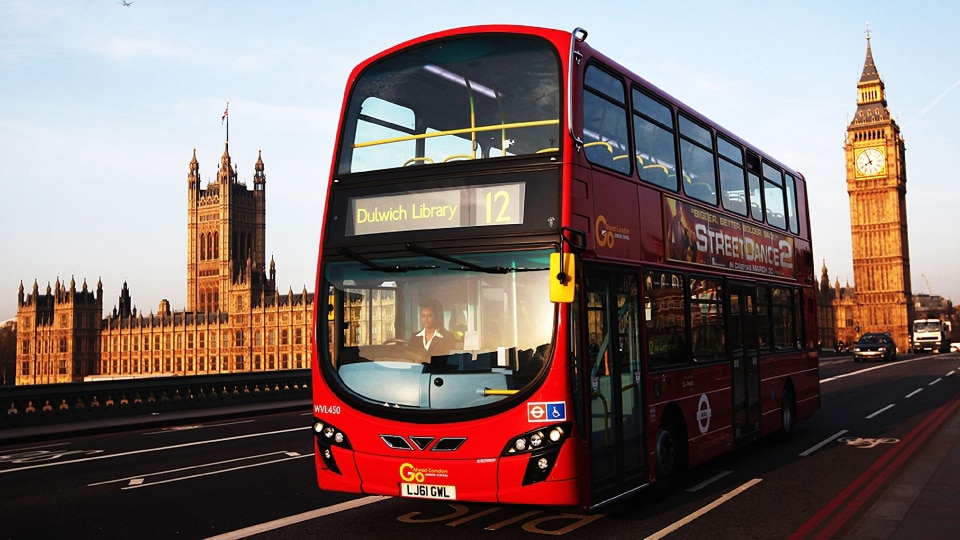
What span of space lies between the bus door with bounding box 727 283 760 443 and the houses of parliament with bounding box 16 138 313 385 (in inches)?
4048

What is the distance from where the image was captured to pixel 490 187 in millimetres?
7434

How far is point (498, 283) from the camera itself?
23.7 ft

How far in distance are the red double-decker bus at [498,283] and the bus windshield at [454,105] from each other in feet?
0.06

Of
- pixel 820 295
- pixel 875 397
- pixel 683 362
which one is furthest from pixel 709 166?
pixel 820 295

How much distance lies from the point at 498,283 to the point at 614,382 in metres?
1.65

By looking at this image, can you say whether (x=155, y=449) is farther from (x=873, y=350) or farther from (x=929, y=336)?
(x=929, y=336)

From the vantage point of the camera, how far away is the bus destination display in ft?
24.1

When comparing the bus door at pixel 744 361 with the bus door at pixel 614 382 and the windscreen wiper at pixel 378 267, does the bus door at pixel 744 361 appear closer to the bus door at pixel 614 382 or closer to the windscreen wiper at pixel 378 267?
the bus door at pixel 614 382

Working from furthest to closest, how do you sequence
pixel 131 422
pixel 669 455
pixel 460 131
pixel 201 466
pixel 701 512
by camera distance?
pixel 131 422
pixel 201 466
pixel 669 455
pixel 701 512
pixel 460 131

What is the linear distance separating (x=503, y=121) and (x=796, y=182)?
9.30 m

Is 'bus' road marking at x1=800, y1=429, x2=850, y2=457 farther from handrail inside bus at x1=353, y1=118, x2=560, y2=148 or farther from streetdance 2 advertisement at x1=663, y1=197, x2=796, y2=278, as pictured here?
handrail inside bus at x1=353, y1=118, x2=560, y2=148

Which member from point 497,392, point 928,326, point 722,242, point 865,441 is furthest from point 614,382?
point 928,326

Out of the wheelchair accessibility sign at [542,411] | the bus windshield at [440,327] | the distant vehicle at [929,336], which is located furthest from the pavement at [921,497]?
the distant vehicle at [929,336]

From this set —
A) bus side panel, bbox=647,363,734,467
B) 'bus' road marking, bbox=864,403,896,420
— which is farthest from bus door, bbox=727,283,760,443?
'bus' road marking, bbox=864,403,896,420
